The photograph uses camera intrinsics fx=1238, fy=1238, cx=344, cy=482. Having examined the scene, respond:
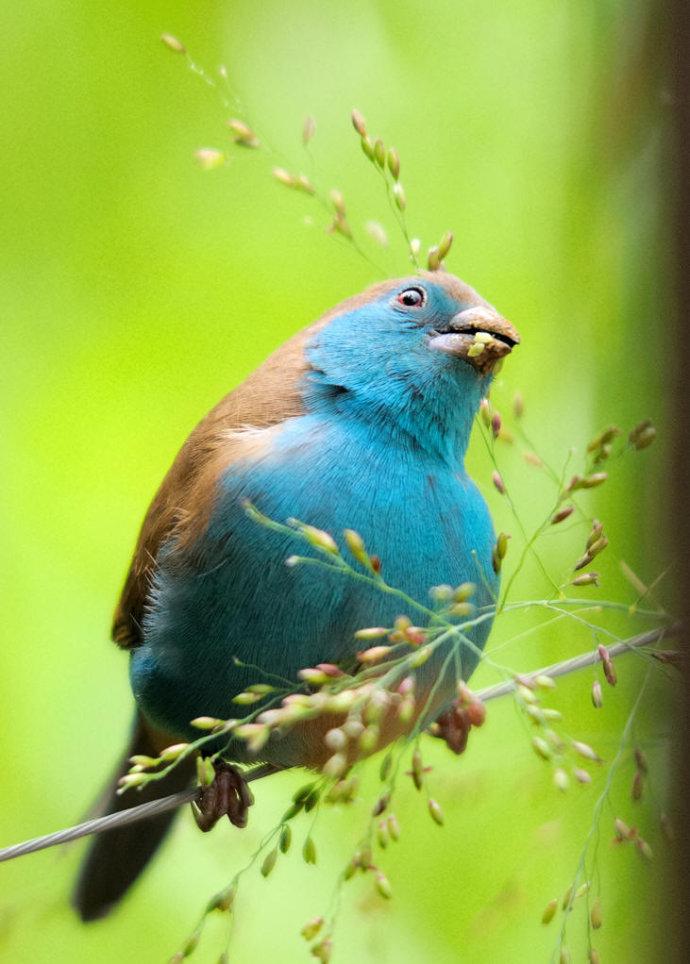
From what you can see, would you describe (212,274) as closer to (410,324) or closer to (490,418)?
Answer: (410,324)

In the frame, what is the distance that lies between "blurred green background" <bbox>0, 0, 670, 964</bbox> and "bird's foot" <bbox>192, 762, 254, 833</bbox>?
53cm

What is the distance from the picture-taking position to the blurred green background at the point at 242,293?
318cm

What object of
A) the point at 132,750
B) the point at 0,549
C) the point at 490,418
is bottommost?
the point at 132,750

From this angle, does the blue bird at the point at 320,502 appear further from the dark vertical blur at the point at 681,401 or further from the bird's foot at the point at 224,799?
the dark vertical blur at the point at 681,401

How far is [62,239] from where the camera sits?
135 inches

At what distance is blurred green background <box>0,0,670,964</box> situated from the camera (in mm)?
3180

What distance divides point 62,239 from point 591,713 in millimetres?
Answer: 1906

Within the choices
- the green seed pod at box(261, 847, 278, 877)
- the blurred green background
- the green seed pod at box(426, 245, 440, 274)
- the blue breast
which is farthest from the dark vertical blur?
the blurred green background

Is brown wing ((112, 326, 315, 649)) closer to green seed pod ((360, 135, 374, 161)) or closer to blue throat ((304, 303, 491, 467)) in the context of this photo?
blue throat ((304, 303, 491, 467))

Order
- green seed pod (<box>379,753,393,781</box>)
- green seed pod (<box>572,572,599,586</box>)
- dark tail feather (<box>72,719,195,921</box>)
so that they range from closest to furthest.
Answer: green seed pod (<box>379,753,393,781</box>) < green seed pod (<box>572,572,599,586</box>) < dark tail feather (<box>72,719,195,921</box>)

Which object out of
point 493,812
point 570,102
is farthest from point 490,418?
point 570,102

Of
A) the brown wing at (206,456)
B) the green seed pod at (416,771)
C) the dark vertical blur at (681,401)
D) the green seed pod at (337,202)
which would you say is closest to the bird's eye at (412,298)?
the brown wing at (206,456)

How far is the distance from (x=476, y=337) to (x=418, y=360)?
161 mm

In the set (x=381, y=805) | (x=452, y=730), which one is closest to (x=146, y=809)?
(x=381, y=805)
